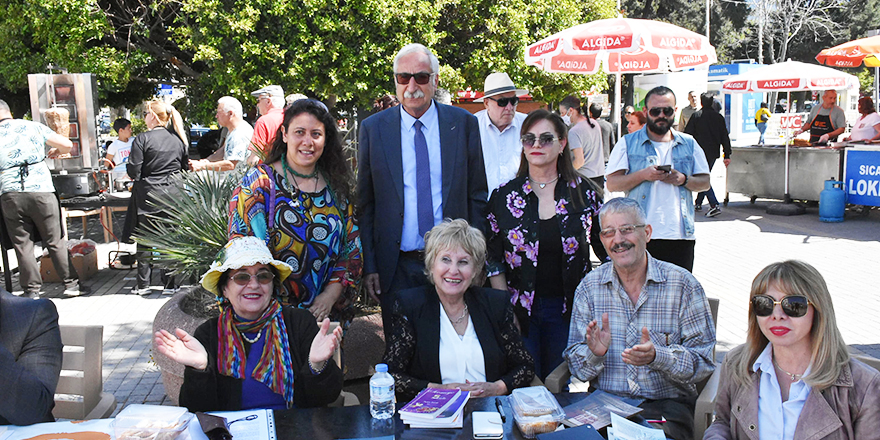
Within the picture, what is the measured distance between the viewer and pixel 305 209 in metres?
3.29

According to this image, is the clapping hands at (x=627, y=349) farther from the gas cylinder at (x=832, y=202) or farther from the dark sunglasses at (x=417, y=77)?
the gas cylinder at (x=832, y=202)

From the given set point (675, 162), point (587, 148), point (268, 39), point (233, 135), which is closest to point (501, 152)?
point (675, 162)

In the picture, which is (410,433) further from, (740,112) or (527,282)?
(740,112)

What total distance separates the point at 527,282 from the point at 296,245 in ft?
3.80

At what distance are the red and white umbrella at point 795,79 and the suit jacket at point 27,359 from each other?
11174 mm

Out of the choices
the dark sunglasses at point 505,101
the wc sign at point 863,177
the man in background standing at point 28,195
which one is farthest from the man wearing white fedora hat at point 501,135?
the wc sign at point 863,177

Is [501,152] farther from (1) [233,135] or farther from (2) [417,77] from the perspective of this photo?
(1) [233,135]

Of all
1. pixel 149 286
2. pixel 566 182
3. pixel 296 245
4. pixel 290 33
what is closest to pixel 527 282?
pixel 566 182

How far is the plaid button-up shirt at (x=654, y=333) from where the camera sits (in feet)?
9.80

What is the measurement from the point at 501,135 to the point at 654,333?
3.13m

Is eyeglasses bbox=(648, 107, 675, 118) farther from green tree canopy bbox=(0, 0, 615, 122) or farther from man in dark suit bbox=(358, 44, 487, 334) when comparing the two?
green tree canopy bbox=(0, 0, 615, 122)

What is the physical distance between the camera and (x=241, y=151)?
702cm

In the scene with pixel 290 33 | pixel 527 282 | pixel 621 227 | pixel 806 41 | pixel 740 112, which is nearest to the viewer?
pixel 621 227

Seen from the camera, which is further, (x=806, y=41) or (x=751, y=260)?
(x=806, y=41)
